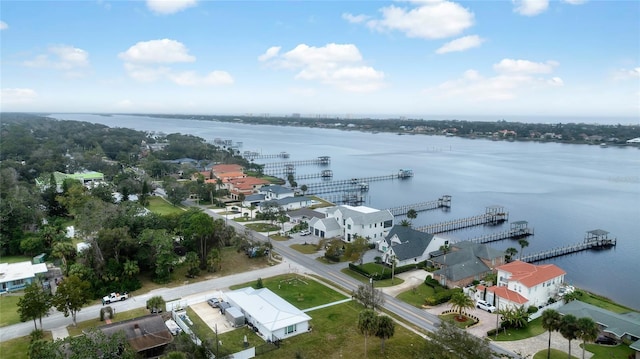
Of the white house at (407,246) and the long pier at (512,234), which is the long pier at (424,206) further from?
the white house at (407,246)

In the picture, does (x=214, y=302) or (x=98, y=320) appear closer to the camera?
(x=98, y=320)

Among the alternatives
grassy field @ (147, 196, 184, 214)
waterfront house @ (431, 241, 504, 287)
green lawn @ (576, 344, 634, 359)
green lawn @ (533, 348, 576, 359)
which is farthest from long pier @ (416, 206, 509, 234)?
grassy field @ (147, 196, 184, 214)

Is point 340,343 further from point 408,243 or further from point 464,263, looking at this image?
point 408,243

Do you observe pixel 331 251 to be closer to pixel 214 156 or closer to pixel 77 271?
pixel 77 271

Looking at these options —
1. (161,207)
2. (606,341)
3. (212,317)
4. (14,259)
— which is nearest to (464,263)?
(606,341)

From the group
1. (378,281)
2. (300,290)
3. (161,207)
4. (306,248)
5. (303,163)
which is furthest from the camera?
(303,163)

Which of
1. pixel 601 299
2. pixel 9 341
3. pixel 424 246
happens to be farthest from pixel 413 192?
pixel 9 341
